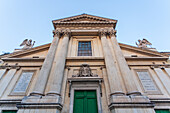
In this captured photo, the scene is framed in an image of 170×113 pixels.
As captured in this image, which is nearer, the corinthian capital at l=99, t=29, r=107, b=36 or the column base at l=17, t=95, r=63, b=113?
the column base at l=17, t=95, r=63, b=113

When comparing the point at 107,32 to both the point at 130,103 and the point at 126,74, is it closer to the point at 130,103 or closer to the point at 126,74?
the point at 126,74

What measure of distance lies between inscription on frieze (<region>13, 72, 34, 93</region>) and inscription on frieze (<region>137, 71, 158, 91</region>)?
9887 millimetres

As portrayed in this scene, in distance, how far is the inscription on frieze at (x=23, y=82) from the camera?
824 centimetres

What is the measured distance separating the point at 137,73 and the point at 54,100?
24.5ft

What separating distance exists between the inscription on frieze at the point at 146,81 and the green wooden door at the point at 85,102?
Answer: 4.49 meters

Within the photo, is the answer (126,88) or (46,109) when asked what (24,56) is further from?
(126,88)

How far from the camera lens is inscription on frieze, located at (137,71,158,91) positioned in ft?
27.4

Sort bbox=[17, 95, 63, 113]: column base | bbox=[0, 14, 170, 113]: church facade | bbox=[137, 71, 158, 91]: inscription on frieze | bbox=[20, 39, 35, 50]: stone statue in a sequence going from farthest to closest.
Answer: bbox=[20, 39, 35, 50]: stone statue < bbox=[137, 71, 158, 91]: inscription on frieze < bbox=[0, 14, 170, 113]: church facade < bbox=[17, 95, 63, 113]: column base

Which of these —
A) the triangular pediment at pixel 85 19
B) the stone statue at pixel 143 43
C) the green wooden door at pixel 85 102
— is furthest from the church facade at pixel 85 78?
the stone statue at pixel 143 43

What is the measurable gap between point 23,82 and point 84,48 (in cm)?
671

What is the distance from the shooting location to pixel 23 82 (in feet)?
28.7

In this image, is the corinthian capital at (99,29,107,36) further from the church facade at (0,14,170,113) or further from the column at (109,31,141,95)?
the column at (109,31,141,95)

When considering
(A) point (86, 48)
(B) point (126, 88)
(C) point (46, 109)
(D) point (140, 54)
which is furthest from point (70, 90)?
(D) point (140, 54)

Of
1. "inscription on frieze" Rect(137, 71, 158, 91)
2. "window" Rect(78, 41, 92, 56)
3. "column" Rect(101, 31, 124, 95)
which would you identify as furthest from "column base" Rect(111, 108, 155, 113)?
"window" Rect(78, 41, 92, 56)
